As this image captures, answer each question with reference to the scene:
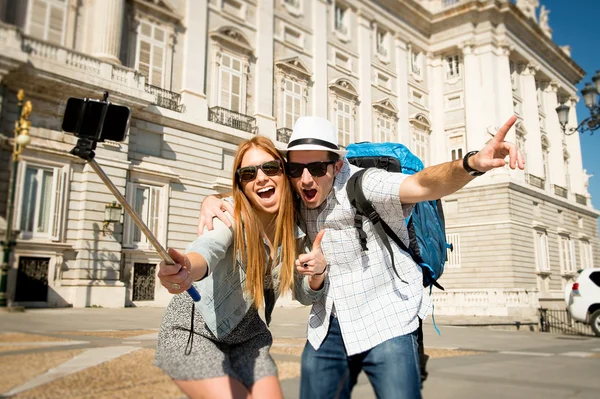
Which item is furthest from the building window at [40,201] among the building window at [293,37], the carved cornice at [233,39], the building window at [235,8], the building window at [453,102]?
the building window at [453,102]

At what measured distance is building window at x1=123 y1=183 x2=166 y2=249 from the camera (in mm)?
17344

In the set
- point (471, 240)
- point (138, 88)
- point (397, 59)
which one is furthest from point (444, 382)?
point (397, 59)

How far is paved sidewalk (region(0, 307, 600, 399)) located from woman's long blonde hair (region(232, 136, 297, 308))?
208cm

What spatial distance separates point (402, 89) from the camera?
31.8m

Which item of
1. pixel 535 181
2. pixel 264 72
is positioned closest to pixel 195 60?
Answer: pixel 264 72

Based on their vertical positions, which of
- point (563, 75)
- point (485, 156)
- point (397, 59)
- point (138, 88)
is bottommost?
point (485, 156)

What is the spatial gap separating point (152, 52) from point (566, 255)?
30213 mm

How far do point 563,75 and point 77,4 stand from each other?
37483mm

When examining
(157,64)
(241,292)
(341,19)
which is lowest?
(241,292)

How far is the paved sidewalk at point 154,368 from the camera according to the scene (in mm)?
4164

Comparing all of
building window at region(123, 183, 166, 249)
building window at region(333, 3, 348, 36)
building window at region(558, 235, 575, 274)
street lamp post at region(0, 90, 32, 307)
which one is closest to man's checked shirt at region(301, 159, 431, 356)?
street lamp post at region(0, 90, 32, 307)

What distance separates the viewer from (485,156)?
6.83ft

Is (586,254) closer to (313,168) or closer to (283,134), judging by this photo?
(283,134)

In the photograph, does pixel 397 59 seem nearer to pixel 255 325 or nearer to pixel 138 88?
pixel 138 88
